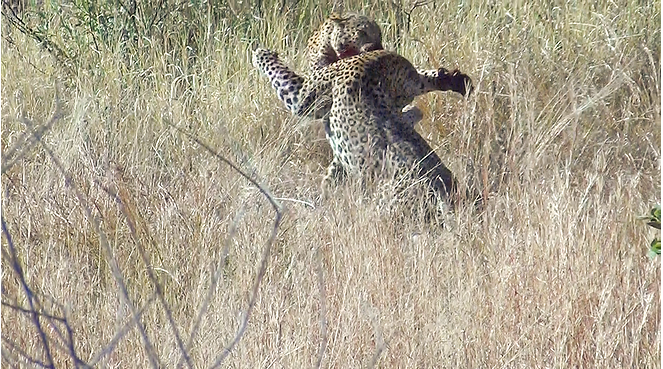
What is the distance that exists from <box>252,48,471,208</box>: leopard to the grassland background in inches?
4.7

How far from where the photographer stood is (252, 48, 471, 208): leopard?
13.0ft

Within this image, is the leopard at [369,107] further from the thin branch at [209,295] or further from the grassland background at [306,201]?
the thin branch at [209,295]

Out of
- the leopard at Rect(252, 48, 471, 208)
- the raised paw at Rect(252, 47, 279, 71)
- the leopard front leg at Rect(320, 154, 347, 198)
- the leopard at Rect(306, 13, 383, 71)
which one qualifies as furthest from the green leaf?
the raised paw at Rect(252, 47, 279, 71)

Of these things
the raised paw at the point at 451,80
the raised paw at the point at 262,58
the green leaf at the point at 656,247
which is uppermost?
the raised paw at the point at 262,58

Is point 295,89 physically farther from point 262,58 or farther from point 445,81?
point 445,81

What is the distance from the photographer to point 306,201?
3.95 m

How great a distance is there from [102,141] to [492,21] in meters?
1.65

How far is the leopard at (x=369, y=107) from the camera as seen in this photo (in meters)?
3.96

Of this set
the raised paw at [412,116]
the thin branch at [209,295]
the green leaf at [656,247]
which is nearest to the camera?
the thin branch at [209,295]

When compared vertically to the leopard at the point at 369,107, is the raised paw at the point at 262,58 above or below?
above

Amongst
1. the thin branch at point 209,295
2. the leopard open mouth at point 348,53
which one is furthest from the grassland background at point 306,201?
the leopard open mouth at point 348,53

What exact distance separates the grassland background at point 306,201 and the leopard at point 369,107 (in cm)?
12

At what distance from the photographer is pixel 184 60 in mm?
4988

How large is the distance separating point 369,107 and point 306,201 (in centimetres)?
41
